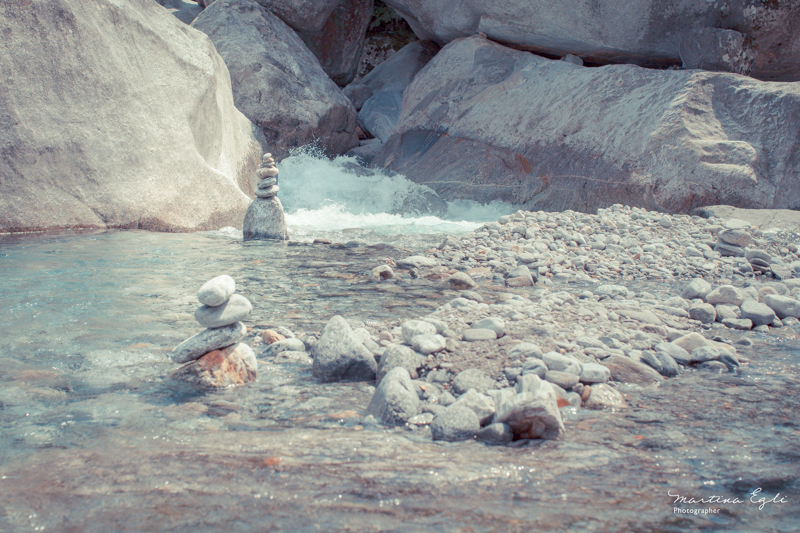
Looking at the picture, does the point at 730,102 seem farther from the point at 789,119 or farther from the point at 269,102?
the point at 269,102

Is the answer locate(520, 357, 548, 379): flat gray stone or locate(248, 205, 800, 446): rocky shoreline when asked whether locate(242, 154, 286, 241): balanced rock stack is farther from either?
locate(520, 357, 548, 379): flat gray stone

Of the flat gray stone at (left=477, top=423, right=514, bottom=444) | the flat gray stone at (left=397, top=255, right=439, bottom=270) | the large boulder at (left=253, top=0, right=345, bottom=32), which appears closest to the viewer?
the flat gray stone at (left=477, top=423, right=514, bottom=444)

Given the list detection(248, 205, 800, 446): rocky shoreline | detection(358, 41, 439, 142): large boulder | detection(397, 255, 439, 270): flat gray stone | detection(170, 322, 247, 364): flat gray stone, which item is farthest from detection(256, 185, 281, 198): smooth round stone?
detection(358, 41, 439, 142): large boulder

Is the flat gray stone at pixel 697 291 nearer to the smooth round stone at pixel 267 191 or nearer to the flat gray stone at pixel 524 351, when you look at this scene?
the flat gray stone at pixel 524 351

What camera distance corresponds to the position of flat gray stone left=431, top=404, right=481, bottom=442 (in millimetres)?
2080

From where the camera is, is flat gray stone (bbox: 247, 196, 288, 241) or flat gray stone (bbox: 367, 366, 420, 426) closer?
flat gray stone (bbox: 367, 366, 420, 426)

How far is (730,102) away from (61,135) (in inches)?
378

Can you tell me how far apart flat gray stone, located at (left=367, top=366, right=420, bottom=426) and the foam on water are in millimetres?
5850

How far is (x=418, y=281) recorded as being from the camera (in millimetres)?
4977

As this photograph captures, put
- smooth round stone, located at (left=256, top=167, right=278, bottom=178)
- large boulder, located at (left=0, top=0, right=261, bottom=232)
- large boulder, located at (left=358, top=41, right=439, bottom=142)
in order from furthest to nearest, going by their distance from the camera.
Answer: large boulder, located at (left=358, top=41, right=439, bottom=142) < smooth round stone, located at (left=256, top=167, right=278, bottom=178) < large boulder, located at (left=0, top=0, right=261, bottom=232)

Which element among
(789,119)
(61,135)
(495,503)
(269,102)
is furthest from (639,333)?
(269,102)

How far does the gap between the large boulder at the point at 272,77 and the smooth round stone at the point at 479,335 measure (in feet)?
32.5

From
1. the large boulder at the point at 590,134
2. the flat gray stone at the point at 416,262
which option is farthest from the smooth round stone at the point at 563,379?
the large boulder at the point at 590,134

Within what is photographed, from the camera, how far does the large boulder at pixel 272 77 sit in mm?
11711
